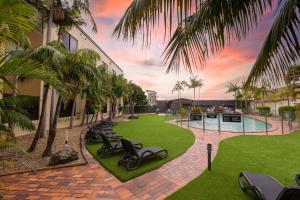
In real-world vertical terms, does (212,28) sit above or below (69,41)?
below

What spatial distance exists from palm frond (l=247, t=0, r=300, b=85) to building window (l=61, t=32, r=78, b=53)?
53.2ft

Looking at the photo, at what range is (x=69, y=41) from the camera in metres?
15.7

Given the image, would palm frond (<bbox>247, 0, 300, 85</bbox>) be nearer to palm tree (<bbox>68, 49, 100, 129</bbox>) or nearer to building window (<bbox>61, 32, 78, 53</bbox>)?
palm tree (<bbox>68, 49, 100, 129</bbox>)

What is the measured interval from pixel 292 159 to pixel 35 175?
9.20 metres

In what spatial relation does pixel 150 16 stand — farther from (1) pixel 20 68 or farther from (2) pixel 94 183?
(2) pixel 94 183

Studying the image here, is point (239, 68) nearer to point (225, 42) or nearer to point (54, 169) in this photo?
point (225, 42)

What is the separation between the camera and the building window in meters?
14.9

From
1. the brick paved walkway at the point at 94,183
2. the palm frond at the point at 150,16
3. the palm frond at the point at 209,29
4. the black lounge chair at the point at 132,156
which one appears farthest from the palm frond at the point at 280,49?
the black lounge chair at the point at 132,156

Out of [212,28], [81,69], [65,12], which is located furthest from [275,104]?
[212,28]

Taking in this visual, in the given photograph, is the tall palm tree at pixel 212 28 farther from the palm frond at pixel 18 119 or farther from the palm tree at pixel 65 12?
the palm tree at pixel 65 12

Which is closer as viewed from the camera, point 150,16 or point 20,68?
point 150,16

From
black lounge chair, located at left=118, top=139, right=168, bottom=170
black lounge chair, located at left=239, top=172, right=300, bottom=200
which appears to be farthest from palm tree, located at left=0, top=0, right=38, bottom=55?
black lounge chair, located at left=118, top=139, right=168, bottom=170

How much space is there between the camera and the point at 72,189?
427 centimetres

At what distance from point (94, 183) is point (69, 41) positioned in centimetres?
1498
